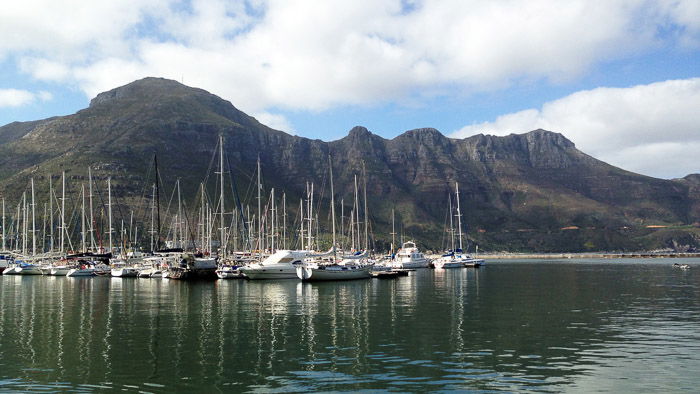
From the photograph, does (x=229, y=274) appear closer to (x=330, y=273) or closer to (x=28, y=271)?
(x=330, y=273)

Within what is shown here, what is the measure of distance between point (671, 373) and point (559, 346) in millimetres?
6392

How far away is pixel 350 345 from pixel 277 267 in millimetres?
57937

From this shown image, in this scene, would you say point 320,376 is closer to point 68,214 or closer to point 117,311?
point 117,311

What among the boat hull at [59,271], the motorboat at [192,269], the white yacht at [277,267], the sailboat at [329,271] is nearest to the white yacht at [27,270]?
the boat hull at [59,271]

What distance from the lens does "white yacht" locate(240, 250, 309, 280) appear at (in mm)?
83250

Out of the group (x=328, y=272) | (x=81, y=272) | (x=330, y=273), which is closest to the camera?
(x=328, y=272)

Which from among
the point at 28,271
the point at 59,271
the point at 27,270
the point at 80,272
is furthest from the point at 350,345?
the point at 27,270

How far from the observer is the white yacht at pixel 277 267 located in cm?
8325

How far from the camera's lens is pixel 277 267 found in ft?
278

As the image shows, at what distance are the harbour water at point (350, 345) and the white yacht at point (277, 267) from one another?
32.0m

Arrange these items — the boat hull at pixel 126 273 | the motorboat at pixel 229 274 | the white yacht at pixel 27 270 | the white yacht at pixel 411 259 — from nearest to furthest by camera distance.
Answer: the motorboat at pixel 229 274 < the boat hull at pixel 126 273 < the white yacht at pixel 27 270 < the white yacht at pixel 411 259

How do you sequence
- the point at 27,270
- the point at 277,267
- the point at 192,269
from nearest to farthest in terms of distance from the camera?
the point at 192,269
the point at 277,267
the point at 27,270

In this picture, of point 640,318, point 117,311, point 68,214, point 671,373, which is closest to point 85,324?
point 117,311

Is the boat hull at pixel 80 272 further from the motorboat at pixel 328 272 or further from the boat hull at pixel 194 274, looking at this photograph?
the motorboat at pixel 328 272
